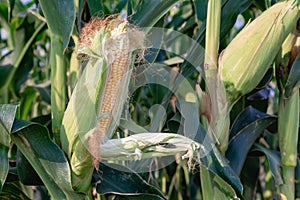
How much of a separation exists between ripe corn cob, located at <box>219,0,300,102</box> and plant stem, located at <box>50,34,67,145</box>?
33 cm

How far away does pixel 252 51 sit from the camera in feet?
3.01

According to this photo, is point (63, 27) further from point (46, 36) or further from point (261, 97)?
point (46, 36)

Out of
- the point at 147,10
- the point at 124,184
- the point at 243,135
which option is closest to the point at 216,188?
the point at 124,184

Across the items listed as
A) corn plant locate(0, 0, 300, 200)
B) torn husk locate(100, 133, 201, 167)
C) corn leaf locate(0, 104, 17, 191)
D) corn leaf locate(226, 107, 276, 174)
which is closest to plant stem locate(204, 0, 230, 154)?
corn plant locate(0, 0, 300, 200)

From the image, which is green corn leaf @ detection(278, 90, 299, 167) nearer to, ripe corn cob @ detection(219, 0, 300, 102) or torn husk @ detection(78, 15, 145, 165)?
ripe corn cob @ detection(219, 0, 300, 102)

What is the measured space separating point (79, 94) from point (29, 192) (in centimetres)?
62

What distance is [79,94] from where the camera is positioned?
842mm

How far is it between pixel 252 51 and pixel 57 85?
408 millimetres

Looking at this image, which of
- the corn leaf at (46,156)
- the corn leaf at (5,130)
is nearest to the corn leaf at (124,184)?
the corn leaf at (46,156)

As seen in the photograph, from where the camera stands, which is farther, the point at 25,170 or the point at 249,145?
the point at 249,145

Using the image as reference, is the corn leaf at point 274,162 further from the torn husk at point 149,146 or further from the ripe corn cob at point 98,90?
the ripe corn cob at point 98,90

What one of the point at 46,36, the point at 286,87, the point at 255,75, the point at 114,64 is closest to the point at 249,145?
the point at 286,87

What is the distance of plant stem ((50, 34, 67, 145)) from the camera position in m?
0.94

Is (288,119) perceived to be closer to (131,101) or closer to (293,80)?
(293,80)
